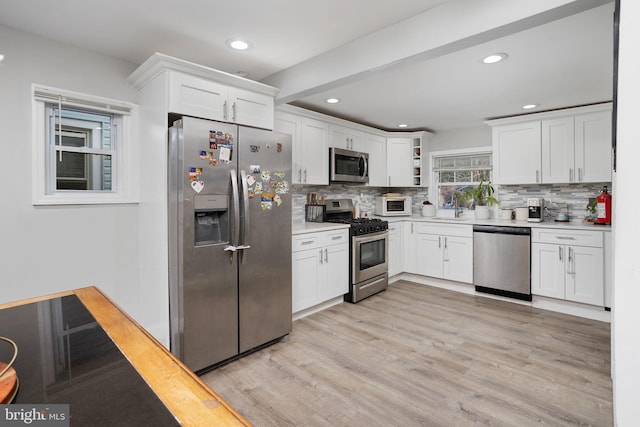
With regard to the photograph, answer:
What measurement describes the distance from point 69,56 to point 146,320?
210 centimetres

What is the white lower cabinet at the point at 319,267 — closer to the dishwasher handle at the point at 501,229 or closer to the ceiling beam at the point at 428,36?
the ceiling beam at the point at 428,36

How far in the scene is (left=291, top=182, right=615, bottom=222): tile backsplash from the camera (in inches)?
160

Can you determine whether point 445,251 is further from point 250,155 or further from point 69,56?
point 69,56

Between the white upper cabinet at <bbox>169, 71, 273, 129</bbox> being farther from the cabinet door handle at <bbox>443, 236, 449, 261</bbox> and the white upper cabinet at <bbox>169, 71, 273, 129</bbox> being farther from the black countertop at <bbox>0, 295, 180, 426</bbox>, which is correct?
the cabinet door handle at <bbox>443, 236, 449, 261</bbox>

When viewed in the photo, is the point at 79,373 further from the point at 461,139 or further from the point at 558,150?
the point at 461,139

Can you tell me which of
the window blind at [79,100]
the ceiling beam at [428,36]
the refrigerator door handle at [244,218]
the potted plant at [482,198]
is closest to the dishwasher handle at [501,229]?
the potted plant at [482,198]

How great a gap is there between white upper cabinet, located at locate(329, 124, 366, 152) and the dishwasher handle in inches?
72.9

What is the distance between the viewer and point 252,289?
8.49 ft

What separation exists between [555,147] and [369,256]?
2.61 m

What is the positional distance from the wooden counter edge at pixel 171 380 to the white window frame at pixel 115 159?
1782 mm

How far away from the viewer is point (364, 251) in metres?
4.04

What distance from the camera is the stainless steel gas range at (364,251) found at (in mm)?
3902

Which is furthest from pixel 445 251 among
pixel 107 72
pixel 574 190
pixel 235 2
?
pixel 107 72

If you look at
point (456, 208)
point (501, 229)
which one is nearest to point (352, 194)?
point (456, 208)
